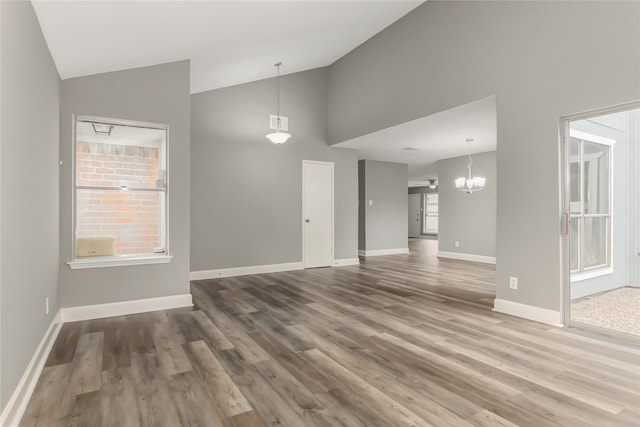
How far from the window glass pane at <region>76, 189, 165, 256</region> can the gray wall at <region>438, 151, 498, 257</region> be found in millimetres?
6903

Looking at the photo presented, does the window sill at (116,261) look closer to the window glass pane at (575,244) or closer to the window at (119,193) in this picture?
the window at (119,193)

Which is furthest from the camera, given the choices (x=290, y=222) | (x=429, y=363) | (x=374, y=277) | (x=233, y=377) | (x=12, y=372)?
(x=290, y=222)

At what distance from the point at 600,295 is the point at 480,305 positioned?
1225mm

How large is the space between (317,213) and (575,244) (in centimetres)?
443

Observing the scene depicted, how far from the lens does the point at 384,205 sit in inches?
364

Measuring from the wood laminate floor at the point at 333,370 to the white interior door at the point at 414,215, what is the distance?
39.4 ft

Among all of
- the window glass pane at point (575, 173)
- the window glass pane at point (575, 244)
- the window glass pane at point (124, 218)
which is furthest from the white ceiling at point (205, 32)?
the window glass pane at point (575, 244)

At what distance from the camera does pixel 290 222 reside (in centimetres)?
670

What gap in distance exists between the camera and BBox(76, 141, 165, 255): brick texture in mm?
3811

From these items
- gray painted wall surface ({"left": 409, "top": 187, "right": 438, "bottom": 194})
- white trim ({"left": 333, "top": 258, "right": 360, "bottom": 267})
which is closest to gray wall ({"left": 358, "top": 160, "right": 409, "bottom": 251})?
white trim ({"left": 333, "top": 258, "right": 360, "bottom": 267})

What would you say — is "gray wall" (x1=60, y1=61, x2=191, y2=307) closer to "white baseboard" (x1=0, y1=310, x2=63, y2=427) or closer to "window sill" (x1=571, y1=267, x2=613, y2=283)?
"white baseboard" (x1=0, y1=310, x2=63, y2=427)

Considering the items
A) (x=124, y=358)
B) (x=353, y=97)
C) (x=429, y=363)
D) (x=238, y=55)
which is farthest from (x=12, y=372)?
(x=353, y=97)

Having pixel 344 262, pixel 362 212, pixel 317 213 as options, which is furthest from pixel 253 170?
pixel 362 212

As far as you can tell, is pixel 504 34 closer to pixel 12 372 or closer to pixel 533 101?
pixel 533 101
